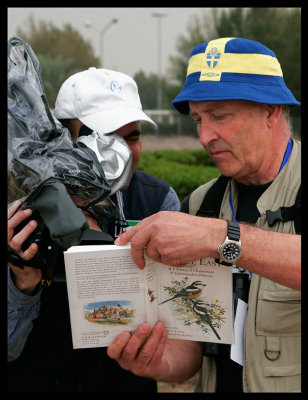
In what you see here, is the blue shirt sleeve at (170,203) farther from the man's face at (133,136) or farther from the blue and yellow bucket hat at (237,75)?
the blue and yellow bucket hat at (237,75)

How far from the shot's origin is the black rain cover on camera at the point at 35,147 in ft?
6.03

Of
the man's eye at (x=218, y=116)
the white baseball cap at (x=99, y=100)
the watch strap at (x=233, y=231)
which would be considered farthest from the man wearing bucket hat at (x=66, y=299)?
the watch strap at (x=233, y=231)

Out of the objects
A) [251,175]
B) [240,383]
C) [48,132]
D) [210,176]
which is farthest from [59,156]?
[210,176]

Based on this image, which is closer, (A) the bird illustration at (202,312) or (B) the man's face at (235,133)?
(A) the bird illustration at (202,312)

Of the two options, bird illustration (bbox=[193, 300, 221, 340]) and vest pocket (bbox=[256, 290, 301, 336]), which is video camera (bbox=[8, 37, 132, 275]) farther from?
vest pocket (bbox=[256, 290, 301, 336])

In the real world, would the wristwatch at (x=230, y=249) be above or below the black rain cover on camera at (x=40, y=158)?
below

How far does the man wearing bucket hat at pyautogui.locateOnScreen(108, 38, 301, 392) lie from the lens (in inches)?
71.4

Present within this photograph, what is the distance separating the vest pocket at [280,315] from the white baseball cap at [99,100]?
1.19 m

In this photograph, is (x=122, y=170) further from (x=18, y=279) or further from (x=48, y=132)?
(x=18, y=279)

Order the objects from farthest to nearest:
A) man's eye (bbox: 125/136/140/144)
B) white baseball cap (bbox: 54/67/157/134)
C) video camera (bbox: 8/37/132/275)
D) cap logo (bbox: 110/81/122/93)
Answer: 1. man's eye (bbox: 125/136/140/144)
2. cap logo (bbox: 110/81/122/93)
3. white baseball cap (bbox: 54/67/157/134)
4. video camera (bbox: 8/37/132/275)

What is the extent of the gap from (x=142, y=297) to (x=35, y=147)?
76 cm

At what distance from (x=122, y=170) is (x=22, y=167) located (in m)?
0.46

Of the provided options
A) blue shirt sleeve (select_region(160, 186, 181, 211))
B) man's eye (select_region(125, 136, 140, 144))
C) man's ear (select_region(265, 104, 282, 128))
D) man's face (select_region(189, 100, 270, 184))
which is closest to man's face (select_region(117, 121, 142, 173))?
man's eye (select_region(125, 136, 140, 144))

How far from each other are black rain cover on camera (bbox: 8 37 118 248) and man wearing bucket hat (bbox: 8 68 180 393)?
114mm
